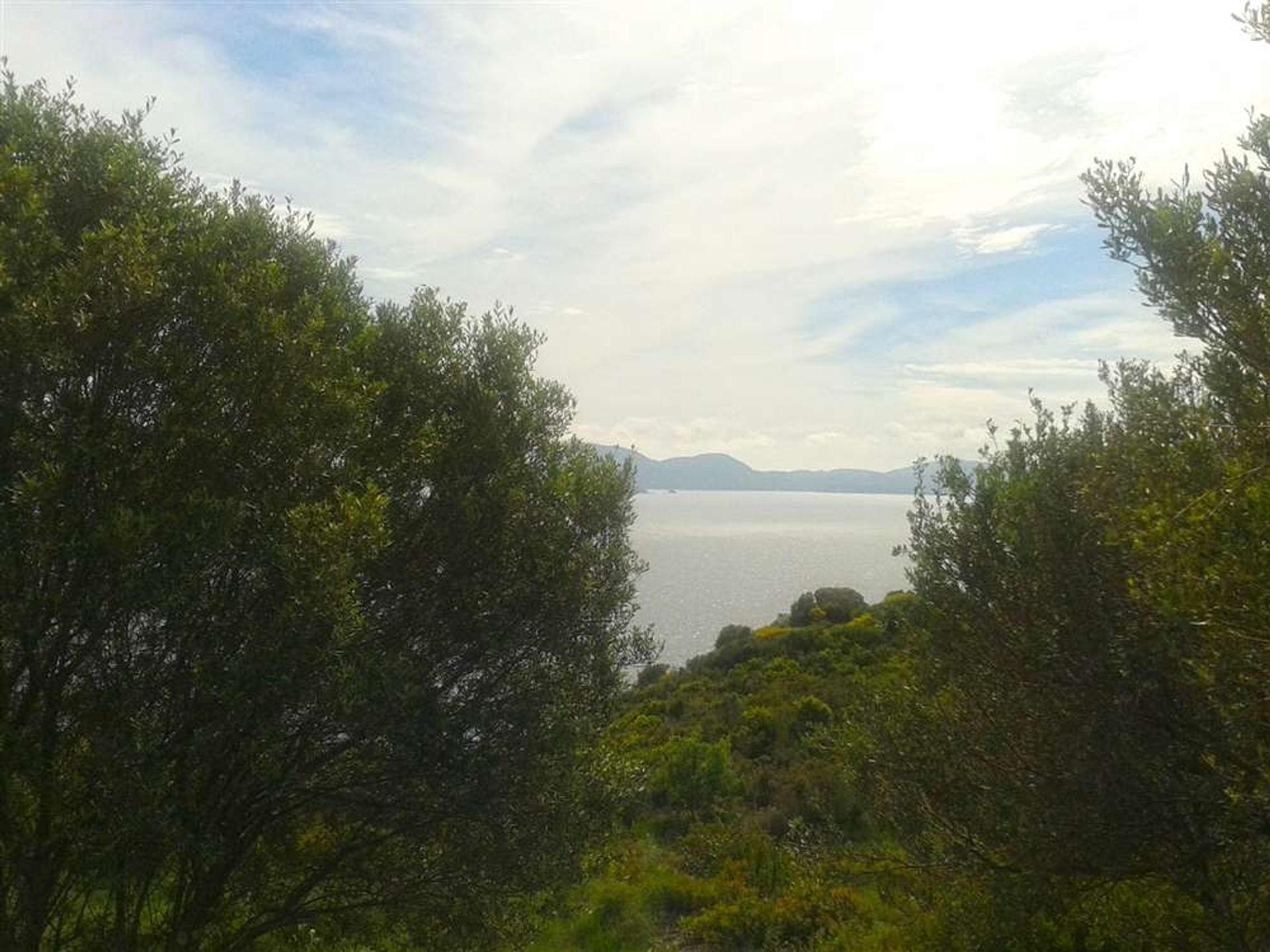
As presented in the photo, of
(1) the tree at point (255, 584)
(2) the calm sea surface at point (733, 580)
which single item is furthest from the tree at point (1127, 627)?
(2) the calm sea surface at point (733, 580)

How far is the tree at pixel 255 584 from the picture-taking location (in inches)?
248

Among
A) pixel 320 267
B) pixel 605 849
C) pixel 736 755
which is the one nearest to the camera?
pixel 320 267

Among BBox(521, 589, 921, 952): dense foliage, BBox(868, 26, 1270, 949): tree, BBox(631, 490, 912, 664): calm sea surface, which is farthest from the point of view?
BBox(631, 490, 912, 664): calm sea surface

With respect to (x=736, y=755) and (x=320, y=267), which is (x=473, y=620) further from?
(x=736, y=755)

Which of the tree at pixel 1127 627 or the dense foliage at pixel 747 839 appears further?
the dense foliage at pixel 747 839

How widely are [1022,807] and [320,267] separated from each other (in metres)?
9.78

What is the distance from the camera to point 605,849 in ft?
34.8

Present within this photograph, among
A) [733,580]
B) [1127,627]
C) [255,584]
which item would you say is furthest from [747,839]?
[733,580]

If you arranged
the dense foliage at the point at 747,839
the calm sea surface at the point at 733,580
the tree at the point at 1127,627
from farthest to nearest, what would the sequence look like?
1. the calm sea surface at the point at 733,580
2. the dense foliage at the point at 747,839
3. the tree at the point at 1127,627

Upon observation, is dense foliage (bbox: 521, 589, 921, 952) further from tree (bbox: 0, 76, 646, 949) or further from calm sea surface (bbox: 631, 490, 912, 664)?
calm sea surface (bbox: 631, 490, 912, 664)

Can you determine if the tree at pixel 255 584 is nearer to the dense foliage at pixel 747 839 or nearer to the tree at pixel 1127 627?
the dense foliage at pixel 747 839

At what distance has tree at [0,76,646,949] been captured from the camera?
6.30 meters

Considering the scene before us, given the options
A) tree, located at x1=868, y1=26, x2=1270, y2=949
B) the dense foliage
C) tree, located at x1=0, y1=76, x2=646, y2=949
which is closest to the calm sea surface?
the dense foliage

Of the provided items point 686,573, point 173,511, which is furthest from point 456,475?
point 686,573
